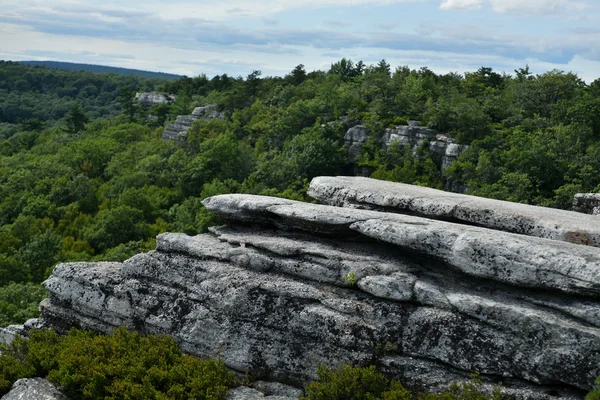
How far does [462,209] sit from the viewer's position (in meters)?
16.6

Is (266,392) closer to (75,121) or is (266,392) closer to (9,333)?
(9,333)

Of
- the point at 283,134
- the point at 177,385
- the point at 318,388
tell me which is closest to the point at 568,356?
the point at 318,388

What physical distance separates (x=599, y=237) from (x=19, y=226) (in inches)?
1853

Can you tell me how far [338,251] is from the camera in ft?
53.4

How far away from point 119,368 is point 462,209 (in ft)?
33.6

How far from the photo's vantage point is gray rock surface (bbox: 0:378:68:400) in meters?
14.7

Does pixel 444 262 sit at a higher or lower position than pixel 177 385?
higher

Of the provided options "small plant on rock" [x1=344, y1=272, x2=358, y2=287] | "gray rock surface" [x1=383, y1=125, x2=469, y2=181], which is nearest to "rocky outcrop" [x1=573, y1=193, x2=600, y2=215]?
"small plant on rock" [x1=344, y1=272, x2=358, y2=287]

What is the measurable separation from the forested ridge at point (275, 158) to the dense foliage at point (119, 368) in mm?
14219

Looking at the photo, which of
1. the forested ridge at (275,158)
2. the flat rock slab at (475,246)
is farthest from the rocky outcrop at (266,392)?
the forested ridge at (275,158)

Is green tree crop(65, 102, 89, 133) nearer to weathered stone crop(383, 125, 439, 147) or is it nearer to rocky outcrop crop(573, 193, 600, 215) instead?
weathered stone crop(383, 125, 439, 147)

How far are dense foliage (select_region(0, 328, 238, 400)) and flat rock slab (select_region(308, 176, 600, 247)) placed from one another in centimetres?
687

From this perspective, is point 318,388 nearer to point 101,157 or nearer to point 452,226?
point 452,226

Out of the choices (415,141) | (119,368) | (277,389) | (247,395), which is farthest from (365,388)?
(415,141)
